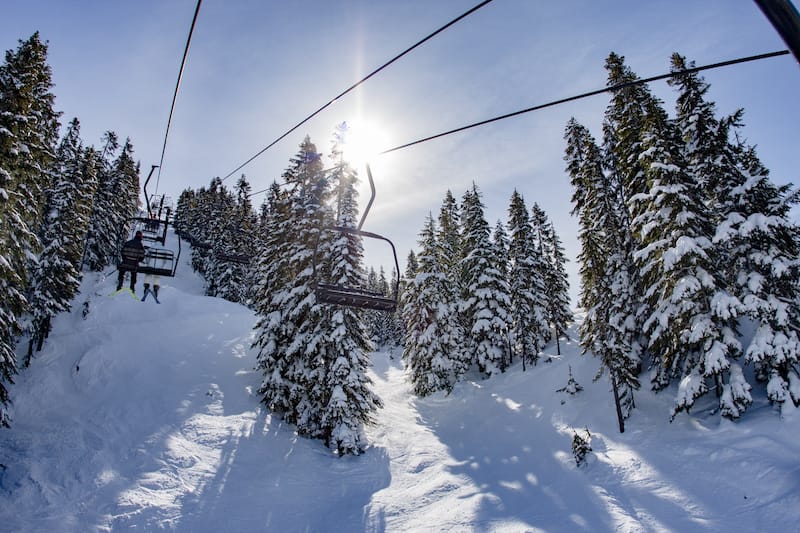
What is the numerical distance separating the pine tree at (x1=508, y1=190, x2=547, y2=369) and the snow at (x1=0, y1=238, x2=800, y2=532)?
5.16 metres

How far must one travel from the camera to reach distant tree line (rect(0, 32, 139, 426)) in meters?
15.6

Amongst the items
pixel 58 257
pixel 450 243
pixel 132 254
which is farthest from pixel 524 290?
pixel 58 257

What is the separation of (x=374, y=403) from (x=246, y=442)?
7.15 metres

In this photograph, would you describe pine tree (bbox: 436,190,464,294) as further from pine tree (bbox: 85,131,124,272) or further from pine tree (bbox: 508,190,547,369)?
pine tree (bbox: 85,131,124,272)

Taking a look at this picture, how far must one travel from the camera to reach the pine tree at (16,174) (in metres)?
15.2

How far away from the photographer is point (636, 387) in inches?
738

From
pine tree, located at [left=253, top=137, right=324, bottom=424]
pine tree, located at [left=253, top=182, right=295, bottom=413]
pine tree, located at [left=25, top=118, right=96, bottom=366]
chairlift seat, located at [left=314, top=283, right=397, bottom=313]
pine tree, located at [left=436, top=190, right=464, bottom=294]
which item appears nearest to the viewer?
chairlift seat, located at [left=314, top=283, right=397, bottom=313]

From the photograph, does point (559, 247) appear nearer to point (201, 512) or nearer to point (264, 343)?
point (264, 343)

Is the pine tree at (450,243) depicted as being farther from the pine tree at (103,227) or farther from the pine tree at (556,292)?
the pine tree at (103,227)

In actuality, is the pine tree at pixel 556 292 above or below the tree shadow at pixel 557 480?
above

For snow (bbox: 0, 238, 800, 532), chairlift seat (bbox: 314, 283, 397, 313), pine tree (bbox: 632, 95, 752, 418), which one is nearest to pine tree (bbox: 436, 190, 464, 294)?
snow (bbox: 0, 238, 800, 532)

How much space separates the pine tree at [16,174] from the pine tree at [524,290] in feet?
103

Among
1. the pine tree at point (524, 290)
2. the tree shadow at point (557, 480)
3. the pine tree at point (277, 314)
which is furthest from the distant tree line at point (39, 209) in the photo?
the pine tree at point (524, 290)

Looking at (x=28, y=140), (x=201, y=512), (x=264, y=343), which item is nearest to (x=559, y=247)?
(x=264, y=343)
